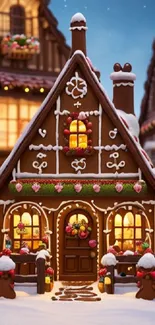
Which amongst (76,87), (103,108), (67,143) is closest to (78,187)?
(67,143)

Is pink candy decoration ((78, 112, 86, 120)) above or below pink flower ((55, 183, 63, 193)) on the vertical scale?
above

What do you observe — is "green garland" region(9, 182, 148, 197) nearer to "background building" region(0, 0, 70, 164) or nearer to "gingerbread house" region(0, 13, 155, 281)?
"gingerbread house" region(0, 13, 155, 281)

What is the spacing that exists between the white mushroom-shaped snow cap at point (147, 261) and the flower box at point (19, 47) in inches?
333

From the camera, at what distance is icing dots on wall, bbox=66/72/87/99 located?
1655 cm

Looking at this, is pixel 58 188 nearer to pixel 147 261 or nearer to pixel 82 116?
pixel 82 116

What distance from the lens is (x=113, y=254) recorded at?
1541 cm

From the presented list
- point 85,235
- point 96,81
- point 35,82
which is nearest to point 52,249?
point 85,235

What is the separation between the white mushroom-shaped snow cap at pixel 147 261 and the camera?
47.2ft

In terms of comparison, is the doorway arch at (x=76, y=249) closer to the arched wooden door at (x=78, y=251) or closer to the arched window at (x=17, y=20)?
the arched wooden door at (x=78, y=251)

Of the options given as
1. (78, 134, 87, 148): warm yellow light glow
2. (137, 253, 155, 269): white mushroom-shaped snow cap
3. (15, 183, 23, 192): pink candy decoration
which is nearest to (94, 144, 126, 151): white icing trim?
(78, 134, 87, 148): warm yellow light glow

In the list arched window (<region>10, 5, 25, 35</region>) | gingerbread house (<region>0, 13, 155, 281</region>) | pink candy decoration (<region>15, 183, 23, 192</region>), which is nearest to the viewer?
pink candy decoration (<region>15, 183, 23, 192</region>)

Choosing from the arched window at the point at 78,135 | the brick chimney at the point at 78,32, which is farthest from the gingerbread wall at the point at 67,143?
the brick chimney at the point at 78,32

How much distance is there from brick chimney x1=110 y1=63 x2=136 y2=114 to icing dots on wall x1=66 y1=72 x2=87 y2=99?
209 cm

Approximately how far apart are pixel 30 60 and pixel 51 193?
6.14 meters
